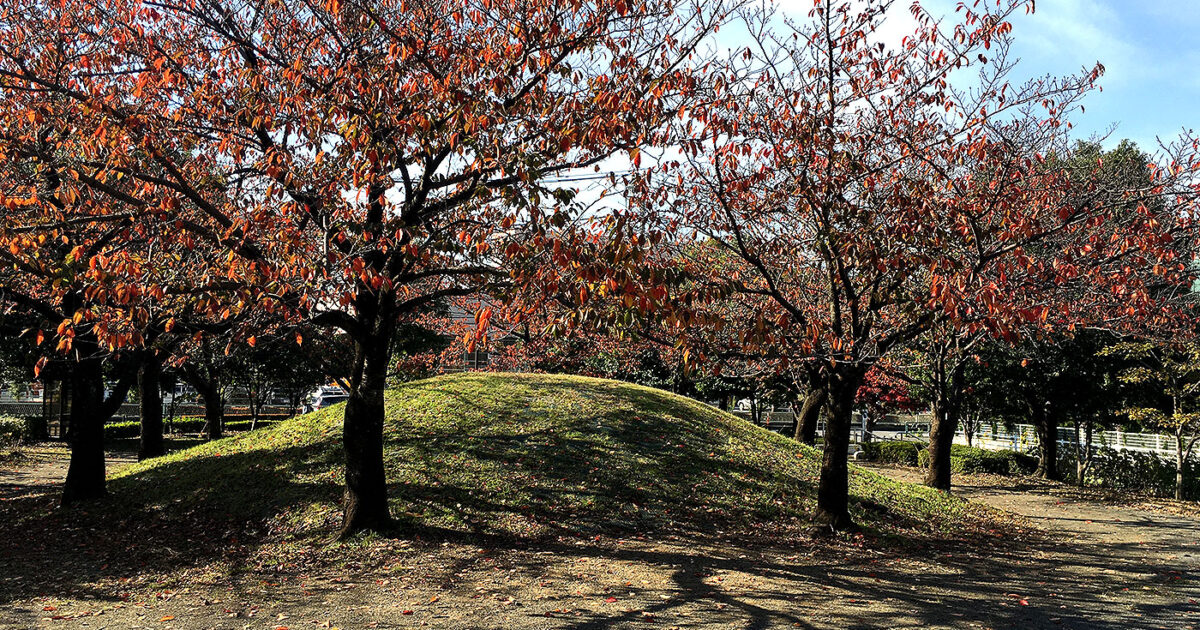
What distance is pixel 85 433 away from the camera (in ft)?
39.1

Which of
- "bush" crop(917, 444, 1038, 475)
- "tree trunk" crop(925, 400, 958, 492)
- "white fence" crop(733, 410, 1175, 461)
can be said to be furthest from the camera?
"white fence" crop(733, 410, 1175, 461)

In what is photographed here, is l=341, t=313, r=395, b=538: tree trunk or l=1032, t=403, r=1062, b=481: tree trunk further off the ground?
l=341, t=313, r=395, b=538: tree trunk

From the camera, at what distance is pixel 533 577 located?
7.93 metres

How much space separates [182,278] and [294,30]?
3.05 m

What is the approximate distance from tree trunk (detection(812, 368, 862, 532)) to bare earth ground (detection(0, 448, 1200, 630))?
0.55 m

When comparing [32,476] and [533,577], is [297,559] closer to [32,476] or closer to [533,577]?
[533,577]

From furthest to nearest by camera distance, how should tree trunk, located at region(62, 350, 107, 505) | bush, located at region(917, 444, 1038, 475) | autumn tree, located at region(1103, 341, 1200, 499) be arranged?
1. bush, located at region(917, 444, 1038, 475)
2. autumn tree, located at region(1103, 341, 1200, 499)
3. tree trunk, located at region(62, 350, 107, 505)

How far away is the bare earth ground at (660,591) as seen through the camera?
6.59 meters

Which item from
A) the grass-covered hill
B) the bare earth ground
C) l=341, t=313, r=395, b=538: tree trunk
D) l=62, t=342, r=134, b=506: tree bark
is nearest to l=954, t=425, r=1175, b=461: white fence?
the grass-covered hill

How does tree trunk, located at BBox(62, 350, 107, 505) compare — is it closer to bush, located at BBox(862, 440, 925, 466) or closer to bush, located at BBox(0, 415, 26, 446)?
bush, located at BBox(0, 415, 26, 446)

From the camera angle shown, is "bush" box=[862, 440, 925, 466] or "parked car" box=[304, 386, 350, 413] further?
"parked car" box=[304, 386, 350, 413]

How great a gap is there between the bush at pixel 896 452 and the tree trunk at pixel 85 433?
21502mm

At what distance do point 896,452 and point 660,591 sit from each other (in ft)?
66.1

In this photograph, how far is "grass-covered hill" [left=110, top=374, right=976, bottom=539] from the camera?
410 inches
